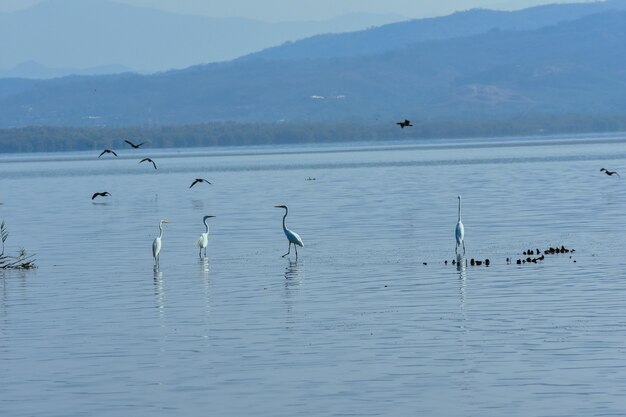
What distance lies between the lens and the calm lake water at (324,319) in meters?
17.0

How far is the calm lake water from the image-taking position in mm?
17016

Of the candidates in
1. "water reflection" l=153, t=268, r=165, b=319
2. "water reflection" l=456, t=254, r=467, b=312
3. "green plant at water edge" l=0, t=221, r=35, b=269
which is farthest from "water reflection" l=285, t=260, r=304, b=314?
"green plant at water edge" l=0, t=221, r=35, b=269

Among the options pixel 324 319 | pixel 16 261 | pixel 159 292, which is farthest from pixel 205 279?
pixel 324 319

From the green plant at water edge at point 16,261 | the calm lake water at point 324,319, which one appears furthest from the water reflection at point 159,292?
the green plant at water edge at point 16,261

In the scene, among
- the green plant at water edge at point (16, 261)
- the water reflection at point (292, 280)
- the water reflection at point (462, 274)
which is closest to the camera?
the water reflection at point (462, 274)

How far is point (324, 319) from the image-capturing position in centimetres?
2256

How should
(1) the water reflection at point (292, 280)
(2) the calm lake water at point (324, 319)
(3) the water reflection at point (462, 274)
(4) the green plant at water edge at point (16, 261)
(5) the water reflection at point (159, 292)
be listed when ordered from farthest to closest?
(4) the green plant at water edge at point (16, 261), (1) the water reflection at point (292, 280), (5) the water reflection at point (159, 292), (3) the water reflection at point (462, 274), (2) the calm lake water at point (324, 319)

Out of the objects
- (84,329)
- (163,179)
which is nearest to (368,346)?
(84,329)

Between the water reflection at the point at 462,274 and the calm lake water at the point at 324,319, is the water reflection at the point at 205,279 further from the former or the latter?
the water reflection at the point at 462,274

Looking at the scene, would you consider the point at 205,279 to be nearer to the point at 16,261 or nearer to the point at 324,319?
the point at 16,261

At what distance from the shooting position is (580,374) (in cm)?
1752

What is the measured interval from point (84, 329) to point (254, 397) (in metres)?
6.04

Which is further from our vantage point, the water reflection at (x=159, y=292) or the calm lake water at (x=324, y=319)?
the water reflection at (x=159, y=292)

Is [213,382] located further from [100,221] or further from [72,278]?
[100,221]
